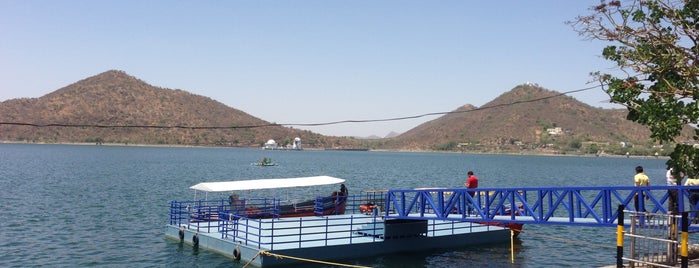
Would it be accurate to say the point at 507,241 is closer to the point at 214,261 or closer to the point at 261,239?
the point at 261,239

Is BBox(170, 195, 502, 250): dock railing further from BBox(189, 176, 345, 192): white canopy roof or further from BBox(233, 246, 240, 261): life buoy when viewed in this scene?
BBox(189, 176, 345, 192): white canopy roof

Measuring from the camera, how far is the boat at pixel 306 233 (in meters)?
22.1

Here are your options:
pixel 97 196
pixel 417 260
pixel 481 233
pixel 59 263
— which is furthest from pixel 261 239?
pixel 97 196

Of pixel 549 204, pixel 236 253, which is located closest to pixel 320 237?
pixel 236 253

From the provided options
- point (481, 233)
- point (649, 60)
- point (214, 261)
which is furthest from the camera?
point (481, 233)

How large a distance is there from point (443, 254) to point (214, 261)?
30.5ft

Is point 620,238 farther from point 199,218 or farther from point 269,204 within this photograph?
point 269,204

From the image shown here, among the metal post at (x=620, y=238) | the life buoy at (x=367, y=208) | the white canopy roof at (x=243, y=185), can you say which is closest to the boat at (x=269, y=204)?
the white canopy roof at (x=243, y=185)

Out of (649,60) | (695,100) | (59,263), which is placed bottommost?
(59,263)

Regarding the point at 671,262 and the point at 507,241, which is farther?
the point at 507,241

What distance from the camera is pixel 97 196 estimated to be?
50.2 m

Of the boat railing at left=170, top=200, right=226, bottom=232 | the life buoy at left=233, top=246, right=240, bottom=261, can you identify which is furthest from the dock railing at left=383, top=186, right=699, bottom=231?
the boat railing at left=170, top=200, right=226, bottom=232

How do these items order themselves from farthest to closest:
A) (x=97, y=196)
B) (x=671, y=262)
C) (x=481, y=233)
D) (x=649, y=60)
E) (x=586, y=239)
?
Answer: (x=97, y=196), (x=586, y=239), (x=481, y=233), (x=649, y=60), (x=671, y=262)

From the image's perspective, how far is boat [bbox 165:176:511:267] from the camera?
22.1 meters
